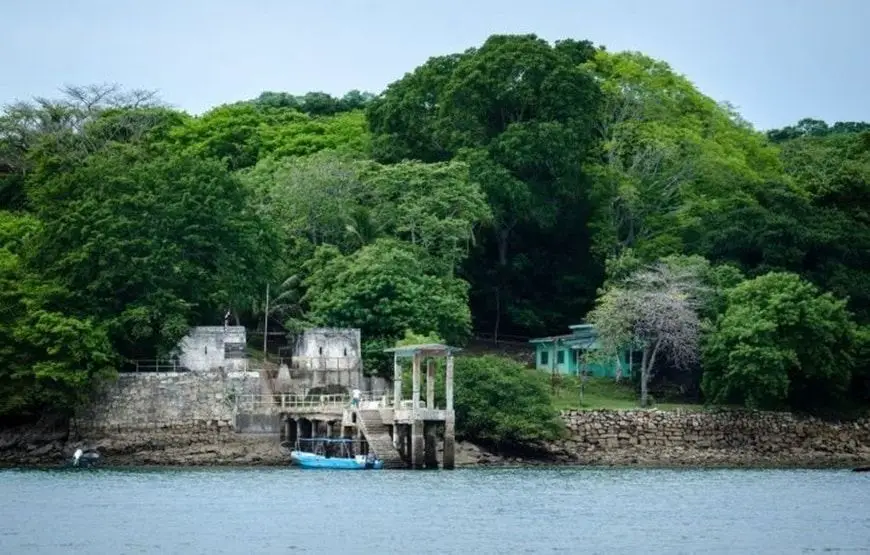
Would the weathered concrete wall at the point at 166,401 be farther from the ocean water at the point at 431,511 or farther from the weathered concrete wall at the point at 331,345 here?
the ocean water at the point at 431,511

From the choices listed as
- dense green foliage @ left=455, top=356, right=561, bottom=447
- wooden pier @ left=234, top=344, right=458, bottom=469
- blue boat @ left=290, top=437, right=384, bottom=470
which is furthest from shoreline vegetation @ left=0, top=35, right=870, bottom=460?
blue boat @ left=290, top=437, right=384, bottom=470

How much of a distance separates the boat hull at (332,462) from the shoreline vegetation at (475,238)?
4.56 metres

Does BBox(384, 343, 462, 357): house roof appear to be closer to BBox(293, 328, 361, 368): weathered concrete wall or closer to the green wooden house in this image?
BBox(293, 328, 361, 368): weathered concrete wall

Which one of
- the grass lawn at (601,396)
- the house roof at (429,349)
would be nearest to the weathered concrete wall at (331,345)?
the house roof at (429,349)

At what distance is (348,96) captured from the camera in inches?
5133

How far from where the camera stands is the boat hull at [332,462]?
7756 cm

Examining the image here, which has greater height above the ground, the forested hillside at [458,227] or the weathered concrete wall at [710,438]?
the forested hillside at [458,227]

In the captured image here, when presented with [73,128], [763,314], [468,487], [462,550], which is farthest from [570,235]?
[462,550]

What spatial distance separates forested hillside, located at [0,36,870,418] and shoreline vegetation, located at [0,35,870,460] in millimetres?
120

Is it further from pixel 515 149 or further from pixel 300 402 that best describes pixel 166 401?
pixel 515 149

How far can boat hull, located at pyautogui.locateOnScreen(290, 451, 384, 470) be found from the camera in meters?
77.6

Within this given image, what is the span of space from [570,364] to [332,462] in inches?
663

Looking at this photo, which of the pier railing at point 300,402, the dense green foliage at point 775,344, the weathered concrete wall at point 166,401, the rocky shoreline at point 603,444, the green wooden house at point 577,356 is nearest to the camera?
the rocky shoreline at point 603,444

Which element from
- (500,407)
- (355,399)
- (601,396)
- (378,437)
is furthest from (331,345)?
(601,396)
